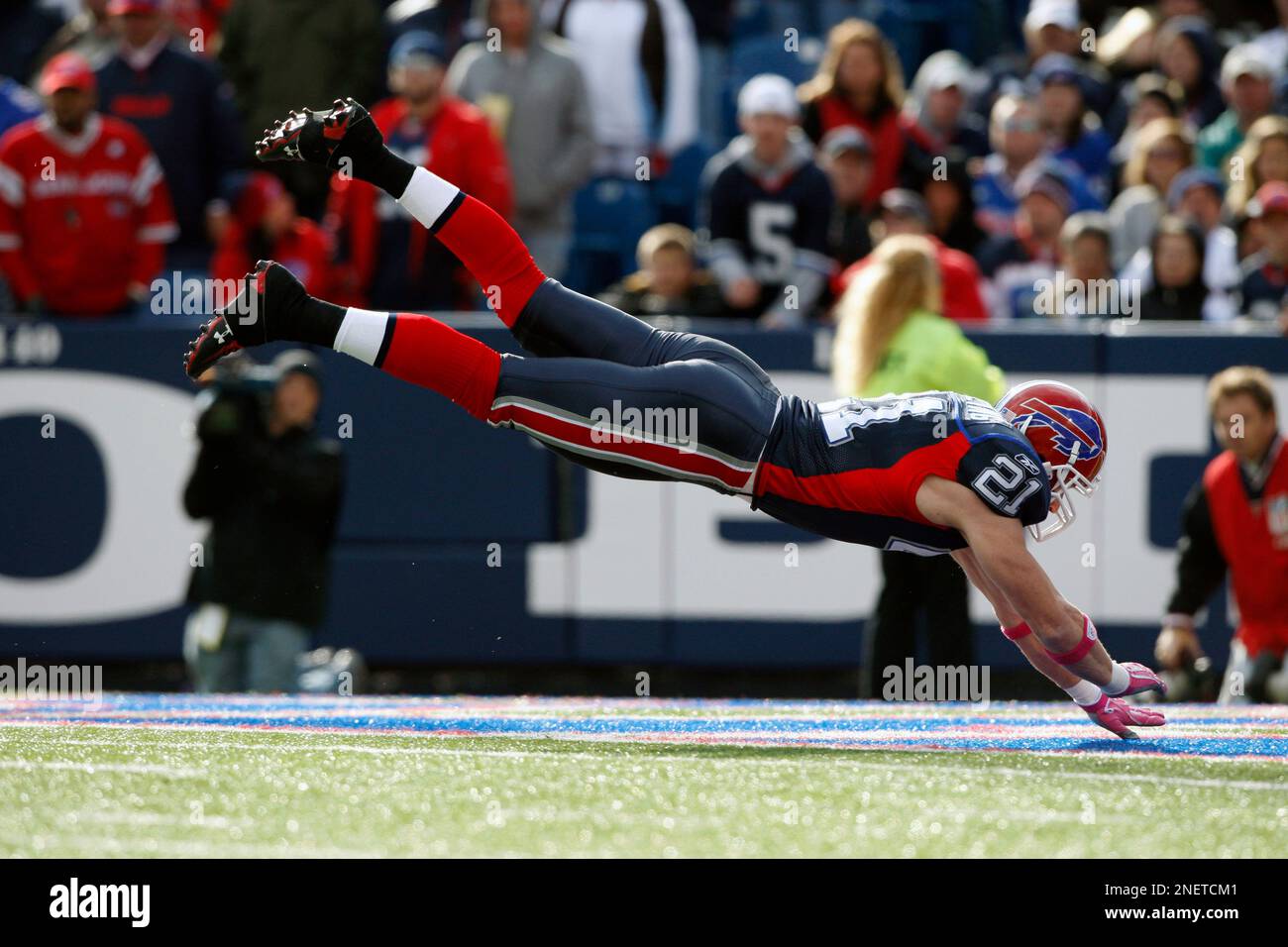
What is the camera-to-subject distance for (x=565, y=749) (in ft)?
18.1

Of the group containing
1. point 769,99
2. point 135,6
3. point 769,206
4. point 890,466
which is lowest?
point 890,466

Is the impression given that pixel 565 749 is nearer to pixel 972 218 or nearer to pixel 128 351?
pixel 128 351

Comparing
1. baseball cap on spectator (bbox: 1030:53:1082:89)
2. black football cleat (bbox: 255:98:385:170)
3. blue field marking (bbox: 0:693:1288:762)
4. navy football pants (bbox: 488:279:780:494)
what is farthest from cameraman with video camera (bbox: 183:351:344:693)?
baseball cap on spectator (bbox: 1030:53:1082:89)

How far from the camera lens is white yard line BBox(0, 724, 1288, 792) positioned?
506cm

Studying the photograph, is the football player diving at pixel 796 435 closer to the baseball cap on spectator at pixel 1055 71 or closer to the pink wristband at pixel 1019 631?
the pink wristband at pixel 1019 631

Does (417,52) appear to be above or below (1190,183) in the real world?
above

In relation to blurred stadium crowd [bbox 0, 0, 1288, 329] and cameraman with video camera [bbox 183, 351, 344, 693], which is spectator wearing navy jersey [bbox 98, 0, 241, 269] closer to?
blurred stadium crowd [bbox 0, 0, 1288, 329]

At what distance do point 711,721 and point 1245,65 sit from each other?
18.4 ft

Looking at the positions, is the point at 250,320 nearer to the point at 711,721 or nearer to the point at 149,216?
the point at 711,721

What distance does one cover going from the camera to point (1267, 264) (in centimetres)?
912

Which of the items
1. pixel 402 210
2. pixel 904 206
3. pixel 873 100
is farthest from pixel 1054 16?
pixel 402 210

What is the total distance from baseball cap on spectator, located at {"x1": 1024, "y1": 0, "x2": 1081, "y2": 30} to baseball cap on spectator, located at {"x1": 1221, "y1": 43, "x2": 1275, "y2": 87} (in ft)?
3.58

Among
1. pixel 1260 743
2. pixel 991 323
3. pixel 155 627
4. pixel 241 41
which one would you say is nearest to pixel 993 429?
pixel 1260 743
